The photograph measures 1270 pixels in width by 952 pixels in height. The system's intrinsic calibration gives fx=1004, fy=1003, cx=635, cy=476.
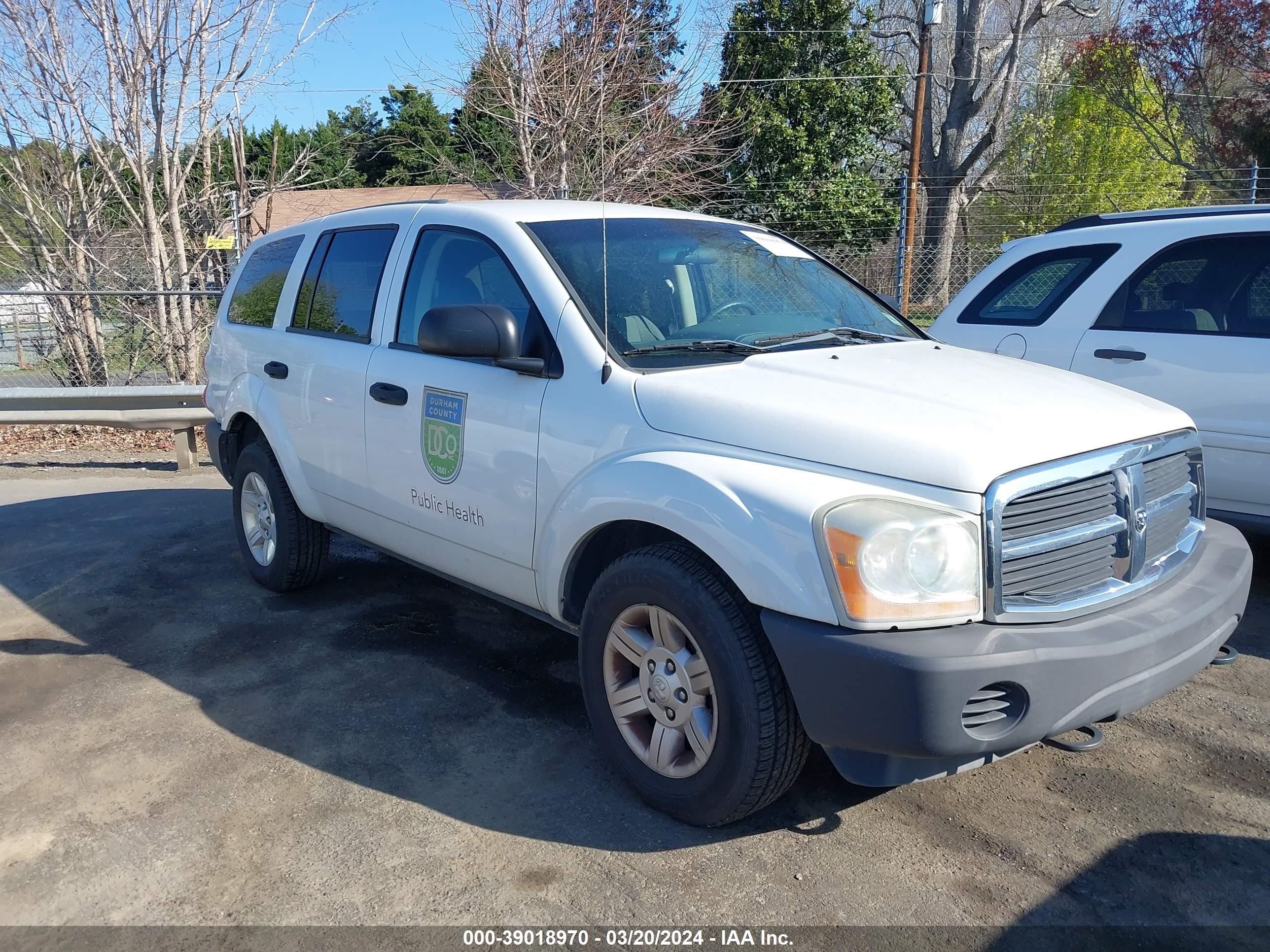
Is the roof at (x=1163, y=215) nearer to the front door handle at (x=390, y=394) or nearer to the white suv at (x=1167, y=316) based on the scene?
the white suv at (x=1167, y=316)

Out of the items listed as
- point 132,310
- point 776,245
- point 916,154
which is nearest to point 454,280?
point 776,245

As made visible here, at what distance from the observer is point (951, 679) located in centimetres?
244

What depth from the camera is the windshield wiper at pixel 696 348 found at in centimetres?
339

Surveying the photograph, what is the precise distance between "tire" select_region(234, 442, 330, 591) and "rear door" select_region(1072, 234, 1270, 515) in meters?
4.10

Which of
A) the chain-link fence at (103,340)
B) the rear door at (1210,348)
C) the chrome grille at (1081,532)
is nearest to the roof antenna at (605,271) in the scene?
the chrome grille at (1081,532)

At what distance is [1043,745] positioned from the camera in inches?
138

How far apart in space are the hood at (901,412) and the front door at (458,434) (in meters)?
0.60

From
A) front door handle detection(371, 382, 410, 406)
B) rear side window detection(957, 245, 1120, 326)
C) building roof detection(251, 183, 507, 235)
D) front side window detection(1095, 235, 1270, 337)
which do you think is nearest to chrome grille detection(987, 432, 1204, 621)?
front side window detection(1095, 235, 1270, 337)

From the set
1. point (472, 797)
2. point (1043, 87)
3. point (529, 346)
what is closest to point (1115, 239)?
point (529, 346)

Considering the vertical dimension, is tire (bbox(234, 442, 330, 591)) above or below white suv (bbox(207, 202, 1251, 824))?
below

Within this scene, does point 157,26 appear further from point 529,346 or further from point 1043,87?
point 1043,87

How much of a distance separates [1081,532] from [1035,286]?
3.32 meters

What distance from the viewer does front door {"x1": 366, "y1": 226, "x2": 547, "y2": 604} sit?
354 cm

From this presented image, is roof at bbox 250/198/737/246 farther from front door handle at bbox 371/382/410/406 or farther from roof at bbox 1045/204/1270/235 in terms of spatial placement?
roof at bbox 1045/204/1270/235
